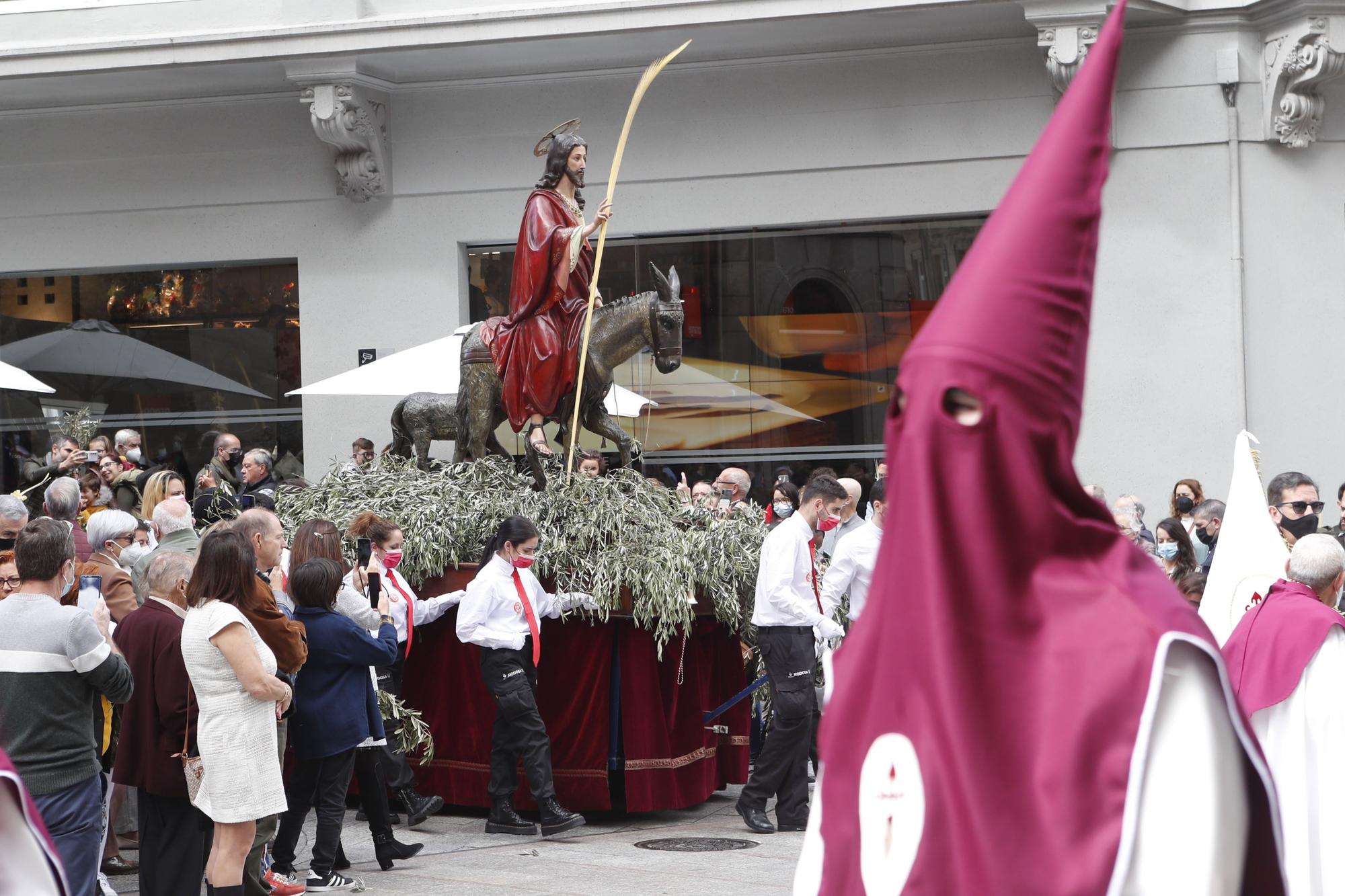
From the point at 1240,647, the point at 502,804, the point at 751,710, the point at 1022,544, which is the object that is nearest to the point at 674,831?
the point at 502,804

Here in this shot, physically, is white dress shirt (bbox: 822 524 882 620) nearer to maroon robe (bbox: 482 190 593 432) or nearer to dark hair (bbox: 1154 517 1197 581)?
dark hair (bbox: 1154 517 1197 581)

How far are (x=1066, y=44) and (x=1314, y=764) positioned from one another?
10270mm

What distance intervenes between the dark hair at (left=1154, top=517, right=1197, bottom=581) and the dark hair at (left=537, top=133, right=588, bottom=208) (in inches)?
166

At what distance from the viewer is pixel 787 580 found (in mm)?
9664

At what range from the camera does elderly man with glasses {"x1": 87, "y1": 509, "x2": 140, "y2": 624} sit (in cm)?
822

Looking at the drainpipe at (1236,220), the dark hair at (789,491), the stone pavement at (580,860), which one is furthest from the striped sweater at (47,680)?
the drainpipe at (1236,220)

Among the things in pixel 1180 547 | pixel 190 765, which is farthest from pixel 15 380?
pixel 1180 547

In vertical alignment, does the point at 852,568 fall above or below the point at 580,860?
above

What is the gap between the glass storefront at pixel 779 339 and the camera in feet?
55.5

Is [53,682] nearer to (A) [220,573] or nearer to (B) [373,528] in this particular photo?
(A) [220,573]

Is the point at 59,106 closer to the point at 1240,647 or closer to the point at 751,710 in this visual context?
the point at 751,710

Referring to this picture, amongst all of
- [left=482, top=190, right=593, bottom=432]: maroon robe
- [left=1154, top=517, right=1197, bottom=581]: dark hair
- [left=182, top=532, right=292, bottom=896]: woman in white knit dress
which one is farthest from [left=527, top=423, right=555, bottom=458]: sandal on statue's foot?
[left=182, top=532, right=292, bottom=896]: woman in white knit dress

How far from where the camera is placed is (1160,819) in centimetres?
222

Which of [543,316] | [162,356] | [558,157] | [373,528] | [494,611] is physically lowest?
[494,611]
